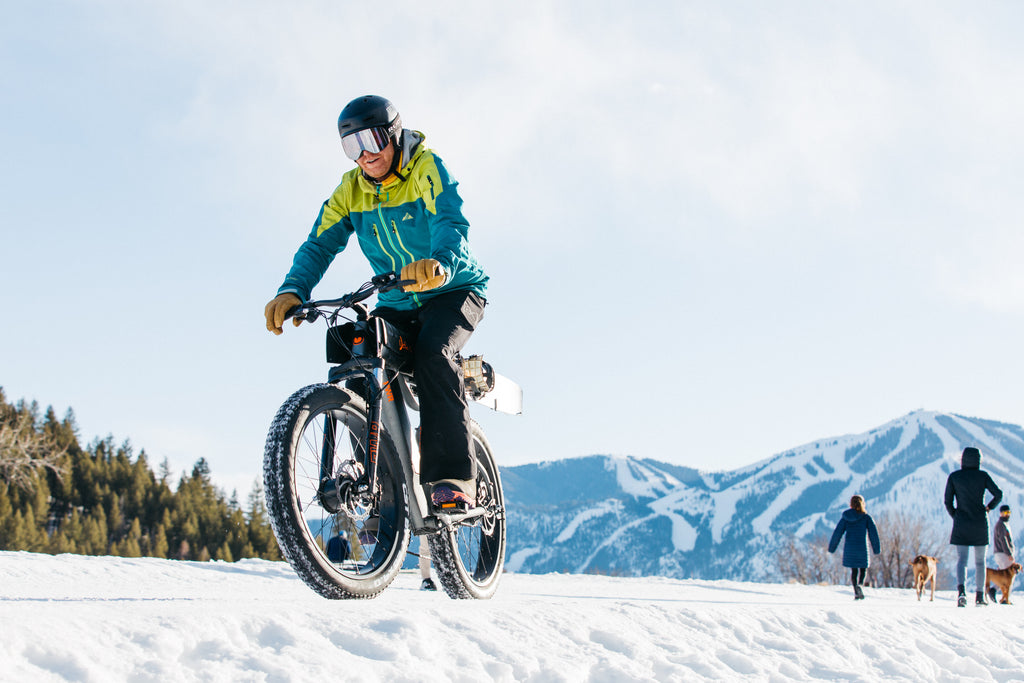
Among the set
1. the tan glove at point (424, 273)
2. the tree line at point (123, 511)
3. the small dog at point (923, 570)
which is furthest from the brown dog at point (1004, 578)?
the tree line at point (123, 511)

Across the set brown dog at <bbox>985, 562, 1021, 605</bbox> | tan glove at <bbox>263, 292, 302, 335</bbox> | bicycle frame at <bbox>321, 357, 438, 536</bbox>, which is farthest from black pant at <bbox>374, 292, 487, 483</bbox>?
brown dog at <bbox>985, 562, 1021, 605</bbox>

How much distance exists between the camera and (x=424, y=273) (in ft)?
12.0

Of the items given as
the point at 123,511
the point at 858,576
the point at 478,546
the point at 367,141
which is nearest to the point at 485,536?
the point at 478,546

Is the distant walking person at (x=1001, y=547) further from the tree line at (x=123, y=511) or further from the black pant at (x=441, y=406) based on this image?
the tree line at (x=123, y=511)

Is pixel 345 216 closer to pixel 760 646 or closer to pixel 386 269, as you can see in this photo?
pixel 386 269

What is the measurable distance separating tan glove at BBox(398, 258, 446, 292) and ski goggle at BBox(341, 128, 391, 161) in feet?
2.56

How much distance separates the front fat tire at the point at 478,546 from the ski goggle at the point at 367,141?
1.54 metres

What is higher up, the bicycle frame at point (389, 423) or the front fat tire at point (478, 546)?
the bicycle frame at point (389, 423)

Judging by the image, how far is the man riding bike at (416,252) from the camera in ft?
13.4

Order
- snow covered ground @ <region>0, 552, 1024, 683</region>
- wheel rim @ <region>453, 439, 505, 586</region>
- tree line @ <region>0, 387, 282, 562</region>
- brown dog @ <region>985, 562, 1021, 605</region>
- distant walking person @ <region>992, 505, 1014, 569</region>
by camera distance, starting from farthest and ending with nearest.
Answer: tree line @ <region>0, 387, 282, 562</region> → distant walking person @ <region>992, 505, 1014, 569</region> → brown dog @ <region>985, 562, 1021, 605</region> → wheel rim @ <region>453, 439, 505, 586</region> → snow covered ground @ <region>0, 552, 1024, 683</region>

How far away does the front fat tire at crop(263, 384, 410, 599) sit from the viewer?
338 centimetres

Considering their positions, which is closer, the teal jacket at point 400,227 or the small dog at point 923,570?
the teal jacket at point 400,227

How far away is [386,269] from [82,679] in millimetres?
2741

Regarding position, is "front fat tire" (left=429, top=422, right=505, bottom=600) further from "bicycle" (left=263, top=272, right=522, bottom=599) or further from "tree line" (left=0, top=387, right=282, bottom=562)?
"tree line" (left=0, top=387, right=282, bottom=562)
